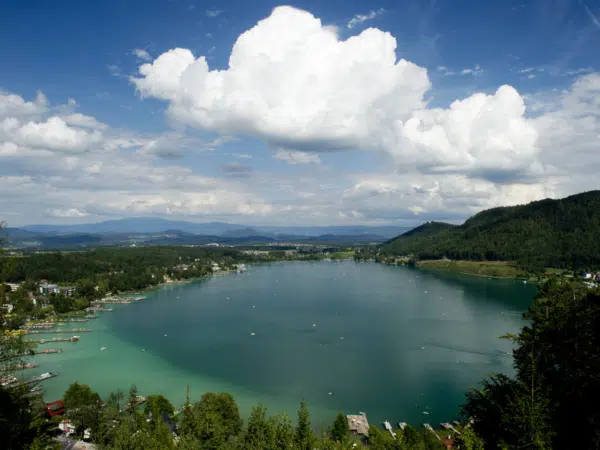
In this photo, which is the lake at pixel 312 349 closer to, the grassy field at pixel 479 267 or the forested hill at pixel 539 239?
the grassy field at pixel 479 267

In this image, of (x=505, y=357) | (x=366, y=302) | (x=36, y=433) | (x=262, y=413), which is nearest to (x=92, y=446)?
(x=36, y=433)

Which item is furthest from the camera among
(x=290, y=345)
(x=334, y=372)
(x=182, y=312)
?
(x=182, y=312)

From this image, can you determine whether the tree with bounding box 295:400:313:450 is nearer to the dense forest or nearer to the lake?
the dense forest

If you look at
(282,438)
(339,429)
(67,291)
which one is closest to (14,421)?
(282,438)

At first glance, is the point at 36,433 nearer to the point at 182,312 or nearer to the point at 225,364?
the point at 225,364

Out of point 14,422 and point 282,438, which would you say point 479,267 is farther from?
point 14,422

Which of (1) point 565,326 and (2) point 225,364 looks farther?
(2) point 225,364
